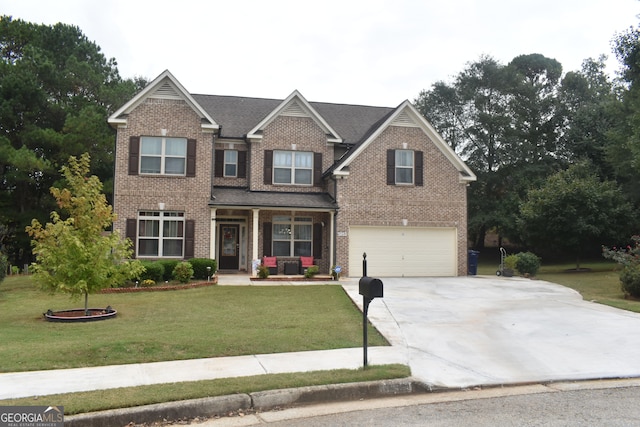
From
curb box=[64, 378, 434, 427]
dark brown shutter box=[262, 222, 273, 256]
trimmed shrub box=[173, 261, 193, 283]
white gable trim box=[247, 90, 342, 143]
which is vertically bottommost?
curb box=[64, 378, 434, 427]

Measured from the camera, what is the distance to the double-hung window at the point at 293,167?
22.3 m

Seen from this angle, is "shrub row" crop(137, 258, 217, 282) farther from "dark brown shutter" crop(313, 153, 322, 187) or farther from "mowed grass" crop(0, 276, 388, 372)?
"dark brown shutter" crop(313, 153, 322, 187)

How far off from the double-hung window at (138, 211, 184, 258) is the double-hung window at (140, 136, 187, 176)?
5.72ft

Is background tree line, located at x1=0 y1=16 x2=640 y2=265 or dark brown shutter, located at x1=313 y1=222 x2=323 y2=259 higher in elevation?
background tree line, located at x1=0 y1=16 x2=640 y2=265

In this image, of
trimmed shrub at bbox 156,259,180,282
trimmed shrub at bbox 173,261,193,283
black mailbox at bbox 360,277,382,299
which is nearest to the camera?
black mailbox at bbox 360,277,382,299

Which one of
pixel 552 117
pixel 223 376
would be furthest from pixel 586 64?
pixel 223 376

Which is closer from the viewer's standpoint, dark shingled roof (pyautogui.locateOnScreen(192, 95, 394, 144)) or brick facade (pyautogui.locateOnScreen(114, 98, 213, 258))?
brick facade (pyautogui.locateOnScreen(114, 98, 213, 258))

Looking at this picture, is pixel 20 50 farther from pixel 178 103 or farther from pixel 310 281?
pixel 310 281

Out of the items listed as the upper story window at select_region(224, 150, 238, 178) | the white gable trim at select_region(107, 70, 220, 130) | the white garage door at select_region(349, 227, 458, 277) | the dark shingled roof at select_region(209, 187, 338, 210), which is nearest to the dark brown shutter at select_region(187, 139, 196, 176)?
the white gable trim at select_region(107, 70, 220, 130)

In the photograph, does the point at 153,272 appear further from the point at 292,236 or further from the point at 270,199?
the point at 292,236

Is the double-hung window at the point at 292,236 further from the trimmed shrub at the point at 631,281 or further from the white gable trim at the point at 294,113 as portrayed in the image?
the trimmed shrub at the point at 631,281

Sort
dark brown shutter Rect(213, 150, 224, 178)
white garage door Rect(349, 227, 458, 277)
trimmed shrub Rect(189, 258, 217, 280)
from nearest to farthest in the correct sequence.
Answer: trimmed shrub Rect(189, 258, 217, 280) → white garage door Rect(349, 227, 458, 277) → dark brown shutter Rect(213, 150, 224, 178)

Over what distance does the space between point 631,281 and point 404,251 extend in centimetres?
848

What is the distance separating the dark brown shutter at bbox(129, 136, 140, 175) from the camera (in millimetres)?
20109
